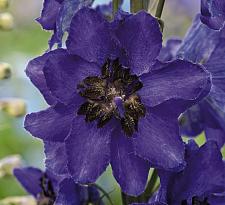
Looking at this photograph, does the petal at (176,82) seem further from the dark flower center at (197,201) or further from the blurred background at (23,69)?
the blurred background at (23,69)

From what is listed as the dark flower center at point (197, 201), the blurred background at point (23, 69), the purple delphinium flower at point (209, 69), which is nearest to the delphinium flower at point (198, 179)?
the dark flower center at point (197, 201)

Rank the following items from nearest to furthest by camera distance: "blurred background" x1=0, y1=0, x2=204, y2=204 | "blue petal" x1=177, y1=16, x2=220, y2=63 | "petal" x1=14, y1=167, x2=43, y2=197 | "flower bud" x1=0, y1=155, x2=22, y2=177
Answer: "blue petal" x1=177, y1=16, x2=220, y2=63
"petal" x1=14, y1=167, x2=43, y2=197
"flower bud" x1=0, y1=155, x2=22, y2=177
"blurred background" x1=0, y1=0, x2=204, y2=204

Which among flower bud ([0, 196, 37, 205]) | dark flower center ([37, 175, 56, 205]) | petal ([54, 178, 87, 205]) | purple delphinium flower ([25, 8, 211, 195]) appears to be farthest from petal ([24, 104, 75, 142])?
flower bud ([0, 196, 37, 205])

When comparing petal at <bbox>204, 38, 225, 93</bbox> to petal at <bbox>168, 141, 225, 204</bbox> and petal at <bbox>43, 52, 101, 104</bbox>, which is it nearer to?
petal at <bbox>168, 141, 225, 204</bbox>

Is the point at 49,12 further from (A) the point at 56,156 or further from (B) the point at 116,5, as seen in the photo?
(A) the point at 56,156

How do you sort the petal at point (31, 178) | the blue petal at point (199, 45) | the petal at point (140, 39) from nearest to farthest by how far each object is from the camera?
the petal at point (140, 39), the blue petal at point (199, 45), the petal at point (31, 178)

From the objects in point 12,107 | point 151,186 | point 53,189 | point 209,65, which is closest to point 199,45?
point 209,65
